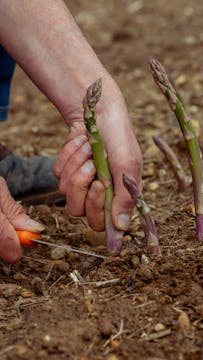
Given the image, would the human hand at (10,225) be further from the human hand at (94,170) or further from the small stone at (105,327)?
the small stone at (105,327)

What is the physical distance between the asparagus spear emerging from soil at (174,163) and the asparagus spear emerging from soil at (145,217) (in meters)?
0.58

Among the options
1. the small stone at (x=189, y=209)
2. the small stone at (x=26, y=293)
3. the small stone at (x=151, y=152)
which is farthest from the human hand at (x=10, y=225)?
the small stone at (x=151, y=152)

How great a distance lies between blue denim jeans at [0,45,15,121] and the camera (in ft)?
9.02

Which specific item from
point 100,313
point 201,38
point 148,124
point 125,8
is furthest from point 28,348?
point 125,8

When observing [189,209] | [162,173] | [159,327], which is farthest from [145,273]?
[162,173]

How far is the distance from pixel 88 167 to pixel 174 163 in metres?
0.69

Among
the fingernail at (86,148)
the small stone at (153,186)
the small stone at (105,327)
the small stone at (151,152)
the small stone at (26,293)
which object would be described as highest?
the fingernail at (86,148)

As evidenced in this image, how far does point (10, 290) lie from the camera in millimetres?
1964

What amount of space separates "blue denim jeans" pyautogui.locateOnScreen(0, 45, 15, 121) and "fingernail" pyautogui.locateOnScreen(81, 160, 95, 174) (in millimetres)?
899

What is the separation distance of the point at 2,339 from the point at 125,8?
3.89 m

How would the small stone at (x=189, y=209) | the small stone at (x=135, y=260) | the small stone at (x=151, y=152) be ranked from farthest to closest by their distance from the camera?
the small stone at (x=151, y=152) → the small stone at (x=189, y=209) → the small stone at (x=135, y=260)

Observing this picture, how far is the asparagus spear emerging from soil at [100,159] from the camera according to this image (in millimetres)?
1904

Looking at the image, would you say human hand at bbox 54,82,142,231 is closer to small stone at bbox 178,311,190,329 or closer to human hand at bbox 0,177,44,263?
human hand at bbox 0,177,44,263

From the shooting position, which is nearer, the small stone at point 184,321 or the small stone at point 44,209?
the small stone at point 184,321
